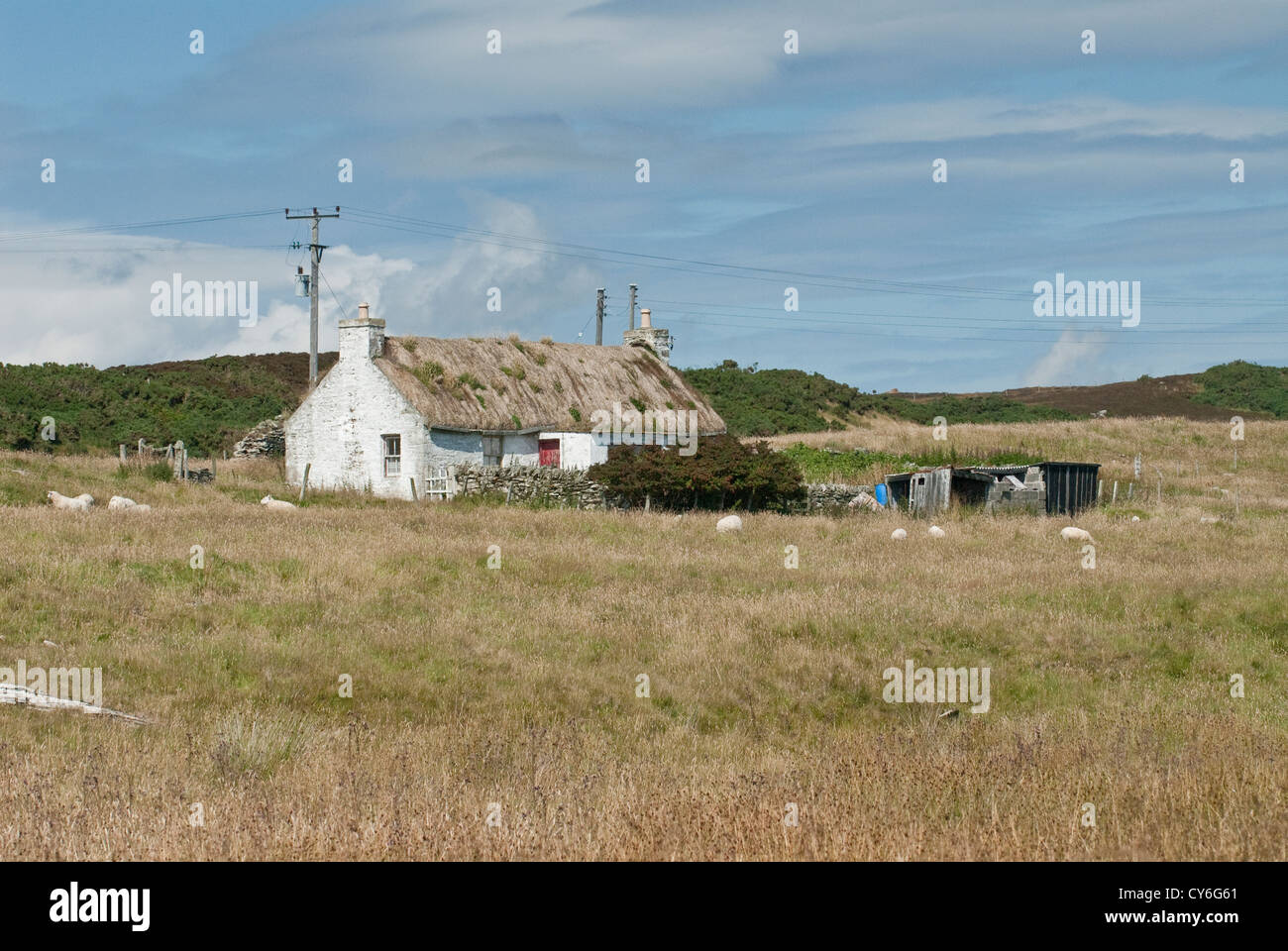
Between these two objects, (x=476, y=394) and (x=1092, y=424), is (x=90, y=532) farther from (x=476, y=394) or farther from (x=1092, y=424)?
(x=1092, y=424)

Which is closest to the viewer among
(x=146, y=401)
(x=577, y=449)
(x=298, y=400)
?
(x=577, y=449)

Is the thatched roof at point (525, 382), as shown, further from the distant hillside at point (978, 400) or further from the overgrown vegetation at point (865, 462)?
the distant hillside at point (978, 400)

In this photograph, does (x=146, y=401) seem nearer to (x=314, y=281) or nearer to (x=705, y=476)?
(x=314, y=281)

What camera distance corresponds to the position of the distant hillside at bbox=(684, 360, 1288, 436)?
236 feet

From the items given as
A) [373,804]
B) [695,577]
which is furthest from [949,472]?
[373,804]

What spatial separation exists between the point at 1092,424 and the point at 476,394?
36.6 metres

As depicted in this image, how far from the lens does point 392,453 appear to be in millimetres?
31672

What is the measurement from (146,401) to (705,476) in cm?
3867

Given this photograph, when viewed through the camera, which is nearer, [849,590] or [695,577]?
[849,590]

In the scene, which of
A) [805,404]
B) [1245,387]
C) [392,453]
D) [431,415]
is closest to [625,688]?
[431,415]

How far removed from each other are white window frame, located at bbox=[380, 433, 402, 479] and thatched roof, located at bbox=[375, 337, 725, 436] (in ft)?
4.12

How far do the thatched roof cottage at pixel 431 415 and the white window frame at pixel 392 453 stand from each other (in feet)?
0.09

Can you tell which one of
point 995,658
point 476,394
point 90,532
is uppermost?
point 476,394

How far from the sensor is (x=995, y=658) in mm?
13531
